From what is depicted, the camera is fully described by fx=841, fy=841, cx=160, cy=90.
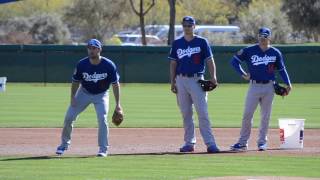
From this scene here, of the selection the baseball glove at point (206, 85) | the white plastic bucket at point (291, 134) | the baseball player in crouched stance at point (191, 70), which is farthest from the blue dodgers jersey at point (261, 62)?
the white plastic bucket at point (291, 134)

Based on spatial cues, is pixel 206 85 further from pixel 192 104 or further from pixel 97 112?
pixel 97 112

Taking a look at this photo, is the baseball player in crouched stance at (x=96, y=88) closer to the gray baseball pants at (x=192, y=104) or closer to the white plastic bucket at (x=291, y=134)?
the gray baseball pants at (x=192, y=104)

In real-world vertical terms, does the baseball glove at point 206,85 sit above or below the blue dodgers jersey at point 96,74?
below

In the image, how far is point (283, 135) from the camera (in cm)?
1434

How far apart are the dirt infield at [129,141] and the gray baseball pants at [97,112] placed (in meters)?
0.62

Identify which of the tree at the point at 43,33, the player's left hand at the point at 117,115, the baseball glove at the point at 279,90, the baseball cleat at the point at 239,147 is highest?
the baseball glove at the point at 279,90

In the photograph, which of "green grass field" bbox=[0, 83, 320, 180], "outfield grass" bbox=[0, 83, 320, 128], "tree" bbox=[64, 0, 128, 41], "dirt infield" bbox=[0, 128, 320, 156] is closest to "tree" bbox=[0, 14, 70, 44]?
"tree" bbox=[64, 0, 128, 41]

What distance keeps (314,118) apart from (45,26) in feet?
131

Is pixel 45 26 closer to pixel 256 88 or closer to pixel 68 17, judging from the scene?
pixel 68 17

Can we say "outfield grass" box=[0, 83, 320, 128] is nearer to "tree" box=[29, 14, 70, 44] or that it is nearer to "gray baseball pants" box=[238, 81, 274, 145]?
"gray baseball pants" box=[238, 81, 274, 145]

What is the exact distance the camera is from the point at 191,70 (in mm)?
13383

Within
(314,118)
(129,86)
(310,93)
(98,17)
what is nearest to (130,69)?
(129,86)

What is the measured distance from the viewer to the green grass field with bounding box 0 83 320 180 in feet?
36.0

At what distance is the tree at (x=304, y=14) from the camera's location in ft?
163
